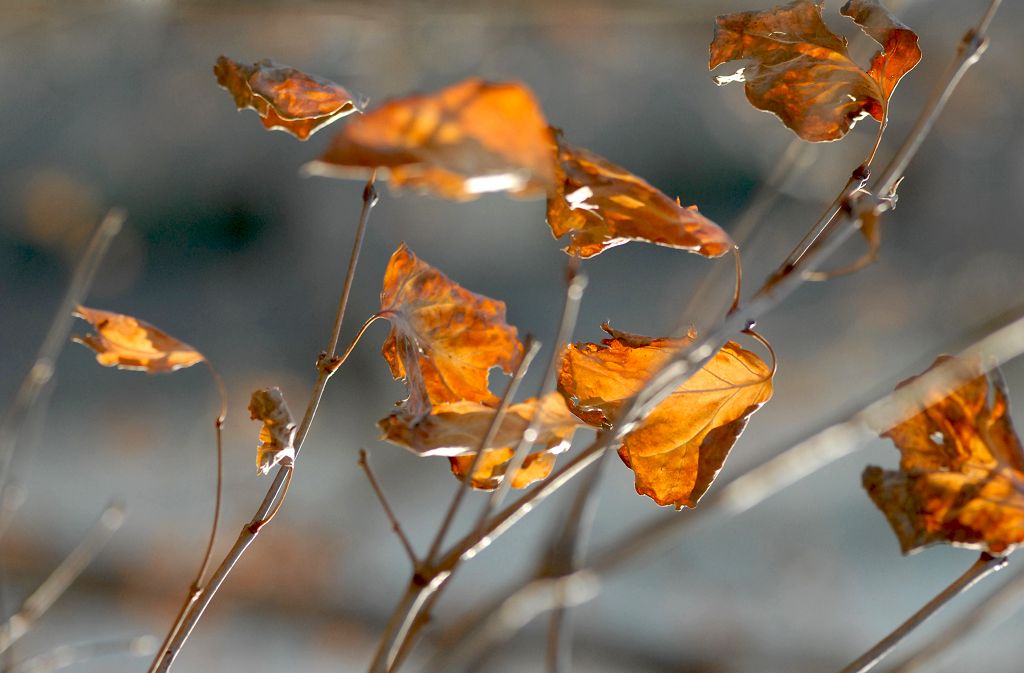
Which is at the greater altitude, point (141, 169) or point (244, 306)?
point (141, 169)

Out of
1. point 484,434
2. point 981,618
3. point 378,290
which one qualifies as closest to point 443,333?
point 484,434

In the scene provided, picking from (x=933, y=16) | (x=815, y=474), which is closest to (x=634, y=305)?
(x=815, y=474)

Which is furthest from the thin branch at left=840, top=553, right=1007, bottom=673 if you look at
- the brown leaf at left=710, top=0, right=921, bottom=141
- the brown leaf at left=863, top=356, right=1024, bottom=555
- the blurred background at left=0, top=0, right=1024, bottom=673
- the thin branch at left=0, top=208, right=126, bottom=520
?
the blurred background at left=0, top=0, right=1024, bottom=673

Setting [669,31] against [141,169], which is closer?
[141,169]

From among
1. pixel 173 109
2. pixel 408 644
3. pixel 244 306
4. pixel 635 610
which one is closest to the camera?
pixel 408 644

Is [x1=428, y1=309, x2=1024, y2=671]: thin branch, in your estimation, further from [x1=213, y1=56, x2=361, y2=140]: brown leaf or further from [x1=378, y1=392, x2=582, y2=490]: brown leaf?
[x1=213, y1=56, x2=361, y2=140]: brown leaf

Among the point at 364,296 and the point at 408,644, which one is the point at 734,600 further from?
the point at 408,644
